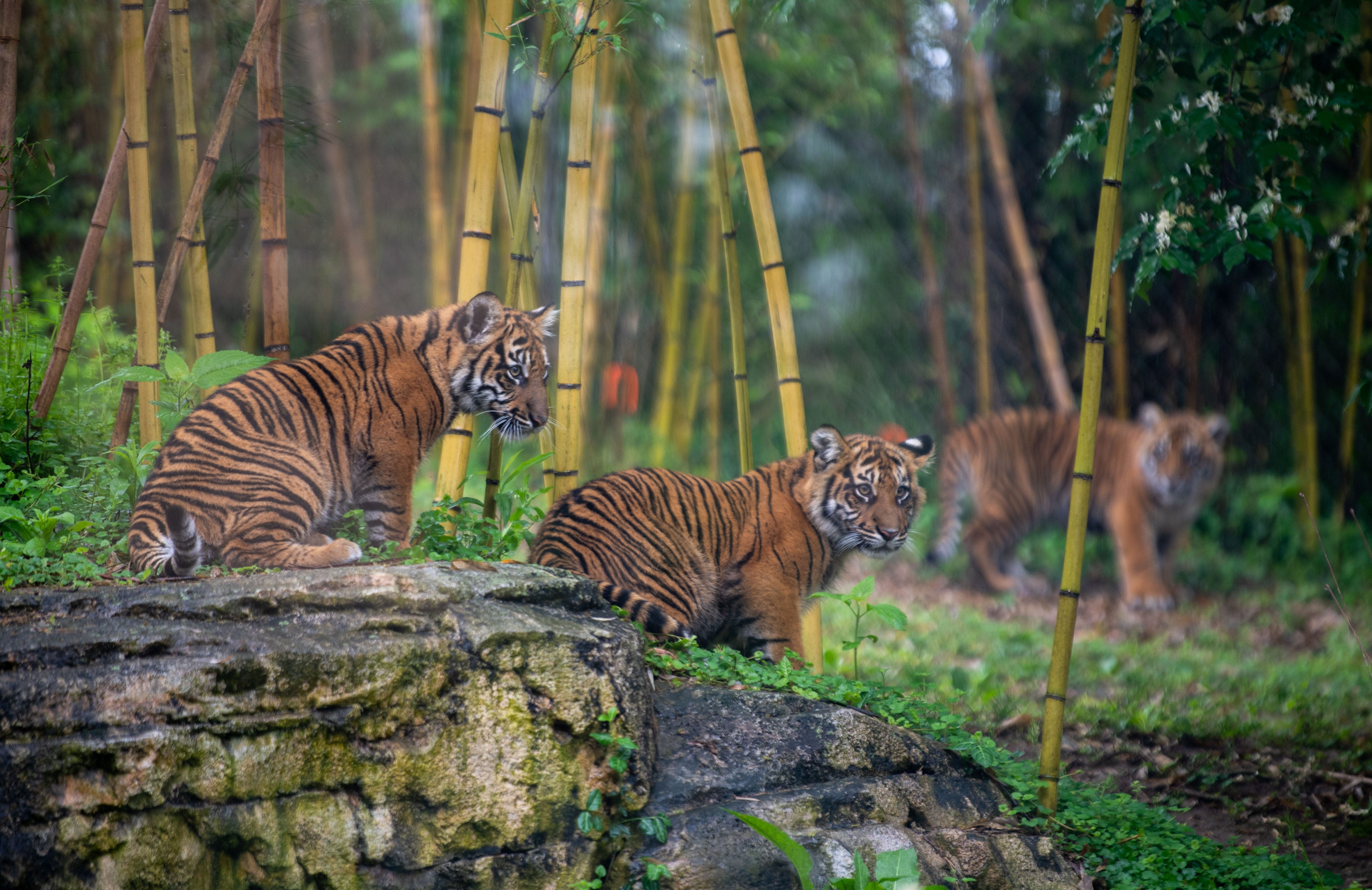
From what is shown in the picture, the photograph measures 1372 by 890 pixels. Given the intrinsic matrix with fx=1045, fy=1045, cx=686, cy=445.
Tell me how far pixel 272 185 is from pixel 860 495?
7.65ft

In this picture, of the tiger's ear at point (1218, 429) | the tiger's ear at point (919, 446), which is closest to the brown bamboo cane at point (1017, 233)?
the tiger's ear at point (1218, 429)

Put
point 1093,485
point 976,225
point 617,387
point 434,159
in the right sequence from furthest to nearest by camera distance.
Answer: point 976,225, point 1093,485, point 617,387, point 434,159

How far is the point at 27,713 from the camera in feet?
6.99

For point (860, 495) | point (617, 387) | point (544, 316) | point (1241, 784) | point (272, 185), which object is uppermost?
point (272, 185)

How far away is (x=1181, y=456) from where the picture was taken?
22.9ft

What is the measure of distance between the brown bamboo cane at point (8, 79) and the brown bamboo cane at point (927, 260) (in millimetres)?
6072

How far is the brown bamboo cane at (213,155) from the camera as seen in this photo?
135 inches

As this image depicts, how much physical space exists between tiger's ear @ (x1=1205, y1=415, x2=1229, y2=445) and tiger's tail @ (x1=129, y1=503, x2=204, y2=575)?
6.34 m

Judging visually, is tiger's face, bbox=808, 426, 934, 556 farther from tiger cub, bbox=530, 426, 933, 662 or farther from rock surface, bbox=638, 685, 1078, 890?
rock surface, bbox=638, 685, 1078, 890

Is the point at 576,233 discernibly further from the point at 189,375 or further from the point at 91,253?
the point at 91,253

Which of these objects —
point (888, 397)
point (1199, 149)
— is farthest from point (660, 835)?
point (888, 397)

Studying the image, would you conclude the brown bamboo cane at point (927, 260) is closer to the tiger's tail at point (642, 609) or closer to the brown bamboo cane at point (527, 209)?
the brown bamboo cane at point (527, 209)

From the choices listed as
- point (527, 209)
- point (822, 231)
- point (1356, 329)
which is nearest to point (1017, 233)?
Answer: point (822, 231)

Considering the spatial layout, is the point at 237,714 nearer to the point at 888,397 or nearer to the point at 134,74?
the point at 134,74
